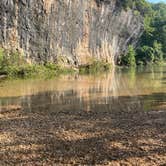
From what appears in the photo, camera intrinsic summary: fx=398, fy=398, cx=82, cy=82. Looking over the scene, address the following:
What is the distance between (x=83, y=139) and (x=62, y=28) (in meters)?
38.0

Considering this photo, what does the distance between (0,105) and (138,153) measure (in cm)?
998

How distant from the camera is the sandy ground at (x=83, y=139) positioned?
890 cm

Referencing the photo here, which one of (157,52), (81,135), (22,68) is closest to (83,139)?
(81,135)

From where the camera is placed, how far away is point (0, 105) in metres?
18.0

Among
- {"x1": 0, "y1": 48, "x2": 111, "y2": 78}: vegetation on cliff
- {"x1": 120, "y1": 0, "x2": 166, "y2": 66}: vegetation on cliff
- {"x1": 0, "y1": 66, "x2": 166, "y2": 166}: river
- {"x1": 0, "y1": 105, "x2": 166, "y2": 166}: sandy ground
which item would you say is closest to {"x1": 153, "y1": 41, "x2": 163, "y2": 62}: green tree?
{"x1": 120, "y1": 0, "x2": 166, "y2": 66}: vegetation on cliff

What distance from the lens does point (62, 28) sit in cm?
4766

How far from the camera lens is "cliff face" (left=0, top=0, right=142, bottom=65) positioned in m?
40.6

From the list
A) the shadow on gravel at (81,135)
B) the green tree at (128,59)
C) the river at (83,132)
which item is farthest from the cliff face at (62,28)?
the shadow on gravel at (81,135)

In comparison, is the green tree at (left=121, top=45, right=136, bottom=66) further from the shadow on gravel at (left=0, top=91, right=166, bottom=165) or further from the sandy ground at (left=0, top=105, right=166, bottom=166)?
the sandy ground at (left=0, top=105, right=166, bottom=166)

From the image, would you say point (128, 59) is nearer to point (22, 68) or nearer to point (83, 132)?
point (22, 68)

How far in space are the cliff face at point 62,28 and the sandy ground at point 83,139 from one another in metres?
26.9

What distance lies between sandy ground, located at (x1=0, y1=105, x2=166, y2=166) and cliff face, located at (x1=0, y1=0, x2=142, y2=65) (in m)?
26.9

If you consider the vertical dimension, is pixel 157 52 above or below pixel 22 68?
above

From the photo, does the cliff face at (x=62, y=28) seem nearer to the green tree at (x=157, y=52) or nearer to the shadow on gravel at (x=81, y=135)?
the green tree at (x=157, y=52)
